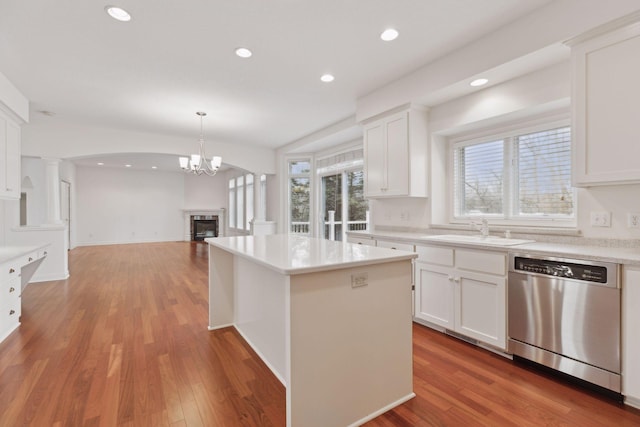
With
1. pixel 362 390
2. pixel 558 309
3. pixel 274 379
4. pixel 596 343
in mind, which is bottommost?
pixel 274 379

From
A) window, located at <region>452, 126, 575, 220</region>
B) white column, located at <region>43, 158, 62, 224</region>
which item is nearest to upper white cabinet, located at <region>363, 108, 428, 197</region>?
window, located at <region>452, 126, 575, 220</region>

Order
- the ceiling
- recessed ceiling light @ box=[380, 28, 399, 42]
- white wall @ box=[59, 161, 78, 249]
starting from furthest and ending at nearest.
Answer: white wall @ box=[59, 161, 78, 249] → recessed ceiling light @ box=[380, 28, 399, 42] → the ceiling

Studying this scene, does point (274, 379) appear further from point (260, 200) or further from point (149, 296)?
point (260, 200)

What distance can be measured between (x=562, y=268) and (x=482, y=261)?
536 millimetres

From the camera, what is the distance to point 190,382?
207 cm

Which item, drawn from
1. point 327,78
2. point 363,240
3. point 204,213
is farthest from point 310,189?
point 204,213

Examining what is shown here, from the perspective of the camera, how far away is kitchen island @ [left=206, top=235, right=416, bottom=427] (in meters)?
1.50

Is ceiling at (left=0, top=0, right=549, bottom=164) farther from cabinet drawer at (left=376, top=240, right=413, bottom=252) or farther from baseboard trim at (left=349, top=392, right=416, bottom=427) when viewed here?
baseboard trim at (left=349, top=392, right=416, bottom=427)

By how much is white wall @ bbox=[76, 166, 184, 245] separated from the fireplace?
18.0 inches

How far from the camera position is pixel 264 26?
7.89 feet

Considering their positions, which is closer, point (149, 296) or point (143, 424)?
point (143, 424)

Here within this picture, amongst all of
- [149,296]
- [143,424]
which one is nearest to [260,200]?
[149,296]

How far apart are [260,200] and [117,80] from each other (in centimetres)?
404

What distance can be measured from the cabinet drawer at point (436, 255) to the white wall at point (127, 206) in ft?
33.0
